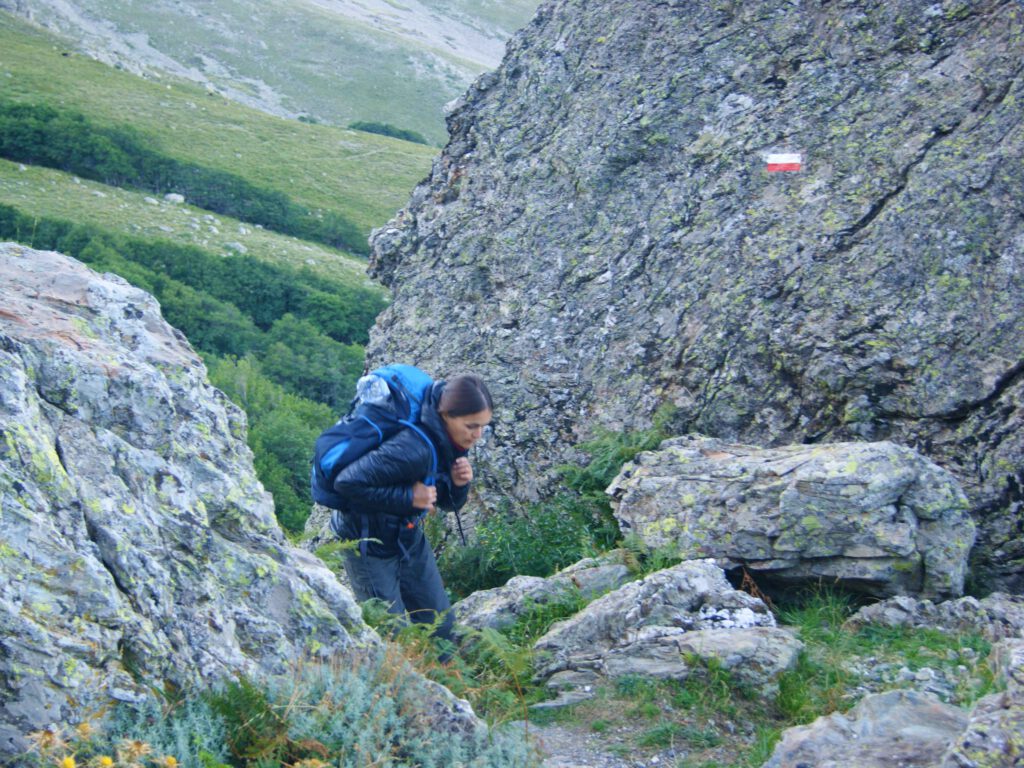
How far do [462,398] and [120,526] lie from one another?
7.39ft

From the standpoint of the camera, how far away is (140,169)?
66.4 m

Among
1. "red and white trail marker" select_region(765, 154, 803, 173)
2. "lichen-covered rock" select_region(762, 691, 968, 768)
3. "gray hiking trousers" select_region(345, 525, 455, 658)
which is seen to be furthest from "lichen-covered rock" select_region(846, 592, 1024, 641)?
"red and white trail marker" select_region(765, 154, 803, 173)

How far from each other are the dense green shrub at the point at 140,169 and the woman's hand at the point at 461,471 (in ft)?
210

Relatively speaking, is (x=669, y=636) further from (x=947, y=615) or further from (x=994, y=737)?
(x=994, y=737)

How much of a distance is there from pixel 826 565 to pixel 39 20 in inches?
4424

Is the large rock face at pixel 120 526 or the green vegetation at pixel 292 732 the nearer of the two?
the green vegetation at pixel 292 732

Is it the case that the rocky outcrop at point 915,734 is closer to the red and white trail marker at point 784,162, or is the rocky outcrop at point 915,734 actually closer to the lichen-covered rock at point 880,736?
the lichen-covered rock at point 880,736

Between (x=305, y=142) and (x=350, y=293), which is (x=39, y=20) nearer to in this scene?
(x=305, y=142)

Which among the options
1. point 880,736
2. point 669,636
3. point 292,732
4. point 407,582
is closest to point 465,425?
point 407,582

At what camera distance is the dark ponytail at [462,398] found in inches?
247

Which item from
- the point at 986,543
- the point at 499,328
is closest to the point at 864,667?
the point at 986,543

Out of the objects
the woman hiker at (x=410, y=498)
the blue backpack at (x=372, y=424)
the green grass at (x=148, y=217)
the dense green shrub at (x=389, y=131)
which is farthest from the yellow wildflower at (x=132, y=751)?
the dense green shrub at (x=389, y=131)

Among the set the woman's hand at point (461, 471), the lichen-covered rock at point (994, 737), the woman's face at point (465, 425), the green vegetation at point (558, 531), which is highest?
the lichen-covered rock at point (994, 737)

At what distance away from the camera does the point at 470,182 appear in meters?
12.6
